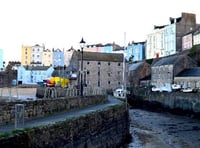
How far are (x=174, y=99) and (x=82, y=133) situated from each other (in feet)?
130

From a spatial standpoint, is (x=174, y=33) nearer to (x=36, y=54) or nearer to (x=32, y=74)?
(x=32, y=74)

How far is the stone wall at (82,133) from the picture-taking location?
1053 cm

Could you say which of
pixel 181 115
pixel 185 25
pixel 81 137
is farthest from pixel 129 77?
pixel 81 137

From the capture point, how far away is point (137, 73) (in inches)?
3457

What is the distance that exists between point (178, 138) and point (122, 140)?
593cm

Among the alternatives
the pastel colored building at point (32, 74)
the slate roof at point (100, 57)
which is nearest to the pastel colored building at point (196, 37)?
the slate roof at point (100, 57)

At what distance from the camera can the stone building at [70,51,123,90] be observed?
2908 inches

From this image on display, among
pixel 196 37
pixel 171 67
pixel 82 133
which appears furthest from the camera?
pixel 196 37

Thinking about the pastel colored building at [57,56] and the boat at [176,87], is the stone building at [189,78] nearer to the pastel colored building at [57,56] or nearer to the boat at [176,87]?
the boat at [176,87]

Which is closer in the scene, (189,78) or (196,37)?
(189,78)

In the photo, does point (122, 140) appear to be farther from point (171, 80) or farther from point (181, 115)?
point (171, 80)

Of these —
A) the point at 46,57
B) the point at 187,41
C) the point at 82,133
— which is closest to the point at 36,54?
the point at 46,57

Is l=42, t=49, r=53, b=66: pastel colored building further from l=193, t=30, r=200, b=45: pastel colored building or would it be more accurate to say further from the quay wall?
the quay wall

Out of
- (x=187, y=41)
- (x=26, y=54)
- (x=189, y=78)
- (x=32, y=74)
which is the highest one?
(x=26, y=54)
